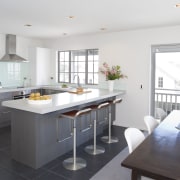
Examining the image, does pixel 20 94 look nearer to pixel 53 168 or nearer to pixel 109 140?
pixel 109 140

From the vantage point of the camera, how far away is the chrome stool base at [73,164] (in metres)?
3.03

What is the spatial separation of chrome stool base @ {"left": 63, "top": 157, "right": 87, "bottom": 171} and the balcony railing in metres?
2.77

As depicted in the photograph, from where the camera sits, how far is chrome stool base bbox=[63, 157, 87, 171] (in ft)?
9.95

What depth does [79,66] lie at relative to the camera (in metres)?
6.03

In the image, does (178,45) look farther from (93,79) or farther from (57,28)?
(57,28)

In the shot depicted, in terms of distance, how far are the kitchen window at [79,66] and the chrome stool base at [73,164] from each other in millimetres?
2884

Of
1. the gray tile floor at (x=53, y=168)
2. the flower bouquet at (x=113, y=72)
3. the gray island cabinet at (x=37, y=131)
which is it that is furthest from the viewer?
the flower bouquet at (x=113, y=72)

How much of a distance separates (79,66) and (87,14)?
2619mm

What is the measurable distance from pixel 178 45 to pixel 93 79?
244 centimetres

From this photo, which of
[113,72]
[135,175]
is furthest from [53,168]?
[113,72]

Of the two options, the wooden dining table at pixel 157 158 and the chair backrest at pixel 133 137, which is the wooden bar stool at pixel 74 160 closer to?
the chair backrest at pixel 133 137

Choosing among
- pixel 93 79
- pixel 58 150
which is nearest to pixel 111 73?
pixel 93 79

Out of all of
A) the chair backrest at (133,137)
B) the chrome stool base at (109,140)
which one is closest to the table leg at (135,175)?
the chair backrest at (133,137)

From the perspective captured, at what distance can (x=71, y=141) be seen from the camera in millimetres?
3705
